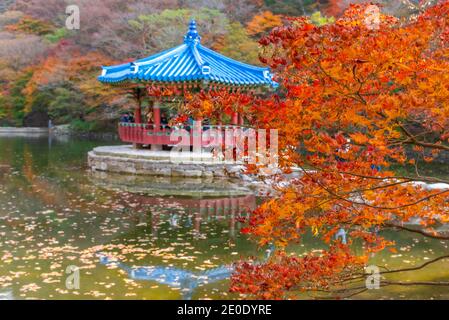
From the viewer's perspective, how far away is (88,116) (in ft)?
110

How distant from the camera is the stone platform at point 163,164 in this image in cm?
1516

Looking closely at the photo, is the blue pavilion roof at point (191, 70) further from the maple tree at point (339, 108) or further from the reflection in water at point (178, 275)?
the maple tree at point (339, 108)

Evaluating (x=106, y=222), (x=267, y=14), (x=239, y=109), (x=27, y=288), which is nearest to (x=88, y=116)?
(x=267, y=14)

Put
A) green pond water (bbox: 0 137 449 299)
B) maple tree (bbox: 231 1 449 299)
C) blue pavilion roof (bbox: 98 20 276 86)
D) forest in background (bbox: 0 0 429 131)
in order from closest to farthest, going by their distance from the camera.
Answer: maple tree (bbox: 231 1 449 299) < green pond water (bbox: 0 137 449 299) < blue pavilion roof (bbox: 98 20 276 86) < forest in background (bbox: 0 0 429 131)

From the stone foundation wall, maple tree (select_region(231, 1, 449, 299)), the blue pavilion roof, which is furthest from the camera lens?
the blue pavilion roof

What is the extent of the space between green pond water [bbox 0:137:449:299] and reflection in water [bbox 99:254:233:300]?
13 mm

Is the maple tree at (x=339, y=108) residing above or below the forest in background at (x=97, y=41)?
below

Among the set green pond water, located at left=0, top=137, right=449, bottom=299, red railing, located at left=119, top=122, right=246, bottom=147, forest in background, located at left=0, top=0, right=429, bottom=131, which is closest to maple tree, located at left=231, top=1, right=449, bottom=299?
green pond water, located at left=0, top=137, right=449, bottom=299

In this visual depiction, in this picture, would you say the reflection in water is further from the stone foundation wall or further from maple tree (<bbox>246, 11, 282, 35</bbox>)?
maple tree (<bbox>246, 11, 282, 35</bbox>)

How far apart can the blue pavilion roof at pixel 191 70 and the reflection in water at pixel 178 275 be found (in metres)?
9.58

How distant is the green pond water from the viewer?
6.20 m

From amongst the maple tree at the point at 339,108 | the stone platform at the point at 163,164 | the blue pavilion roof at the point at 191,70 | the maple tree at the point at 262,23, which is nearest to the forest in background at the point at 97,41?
the maple tree at the point at 262,23

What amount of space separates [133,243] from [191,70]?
892cm

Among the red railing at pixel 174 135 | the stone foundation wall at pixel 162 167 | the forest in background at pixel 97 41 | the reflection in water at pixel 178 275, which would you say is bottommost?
the reflection in water at pixel 178 275
